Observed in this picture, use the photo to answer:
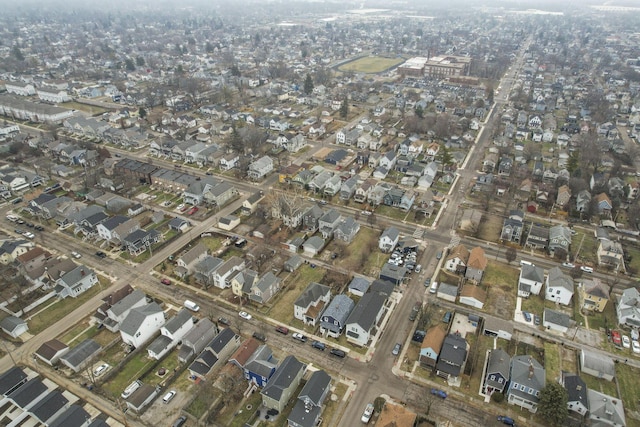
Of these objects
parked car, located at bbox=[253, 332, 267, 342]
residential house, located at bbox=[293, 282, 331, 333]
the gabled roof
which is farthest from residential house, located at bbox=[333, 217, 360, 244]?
the gabled roof

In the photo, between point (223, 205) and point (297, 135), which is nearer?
point (223, 205)

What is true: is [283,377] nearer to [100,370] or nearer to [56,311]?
[100,370]

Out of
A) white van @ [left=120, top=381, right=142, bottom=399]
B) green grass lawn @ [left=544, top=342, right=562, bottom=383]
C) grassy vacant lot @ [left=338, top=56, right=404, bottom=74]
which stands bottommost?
grassy vacant lot @ [left=338, top=56, right=404, bottom=74]

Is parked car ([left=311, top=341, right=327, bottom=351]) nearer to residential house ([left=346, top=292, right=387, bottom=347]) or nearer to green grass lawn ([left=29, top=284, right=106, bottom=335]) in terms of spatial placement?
residential house ([left=346, top=292, right=387, bottom=347])

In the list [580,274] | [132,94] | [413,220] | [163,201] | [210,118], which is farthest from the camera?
[132,94]

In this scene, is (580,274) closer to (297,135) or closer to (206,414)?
(206,414)

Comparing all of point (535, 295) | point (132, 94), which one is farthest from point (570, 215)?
point (132, 94)
